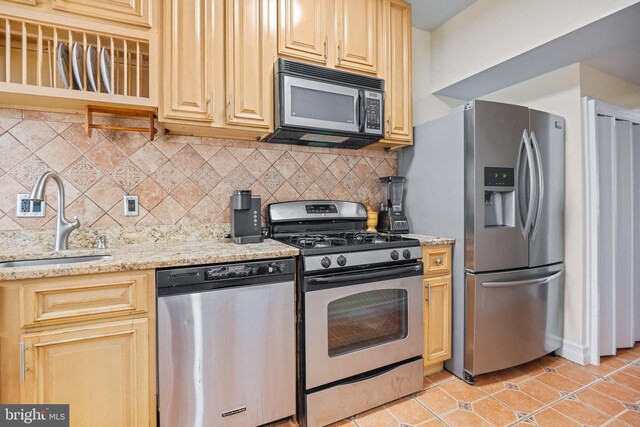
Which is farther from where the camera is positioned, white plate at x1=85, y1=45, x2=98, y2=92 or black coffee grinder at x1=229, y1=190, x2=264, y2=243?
black coffee grinder at x1=229, y1=190, x2=264, y2=243

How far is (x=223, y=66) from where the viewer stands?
1.79 metres

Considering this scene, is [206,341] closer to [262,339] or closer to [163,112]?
[262,339]

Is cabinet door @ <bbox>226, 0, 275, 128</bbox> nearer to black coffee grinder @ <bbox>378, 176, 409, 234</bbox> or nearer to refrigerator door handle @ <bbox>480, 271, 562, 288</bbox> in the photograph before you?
black coffee grinder @ <bbox>378, 176, 409, 234</bbox>

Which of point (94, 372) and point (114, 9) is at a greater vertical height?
point (114, 9)

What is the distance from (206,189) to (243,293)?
88cm

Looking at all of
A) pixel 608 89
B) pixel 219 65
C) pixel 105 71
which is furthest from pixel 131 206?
pixel 608 89

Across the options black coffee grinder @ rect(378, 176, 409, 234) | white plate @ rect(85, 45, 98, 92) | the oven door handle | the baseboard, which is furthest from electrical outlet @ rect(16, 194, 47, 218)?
the baseboard

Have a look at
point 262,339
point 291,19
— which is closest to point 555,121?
point 291,19

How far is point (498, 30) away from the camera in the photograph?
229 centimetres

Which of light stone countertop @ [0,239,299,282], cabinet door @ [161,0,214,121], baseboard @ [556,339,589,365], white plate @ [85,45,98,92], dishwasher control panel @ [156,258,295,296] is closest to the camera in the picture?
light stone countertop @ [0,239,299,282]

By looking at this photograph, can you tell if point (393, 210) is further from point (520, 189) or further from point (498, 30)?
point (498, 30)

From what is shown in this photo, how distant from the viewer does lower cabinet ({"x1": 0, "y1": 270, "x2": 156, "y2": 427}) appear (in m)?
1.17

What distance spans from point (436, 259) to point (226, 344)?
4.54 ft

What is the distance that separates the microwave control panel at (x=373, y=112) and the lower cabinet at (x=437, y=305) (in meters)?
0.88
